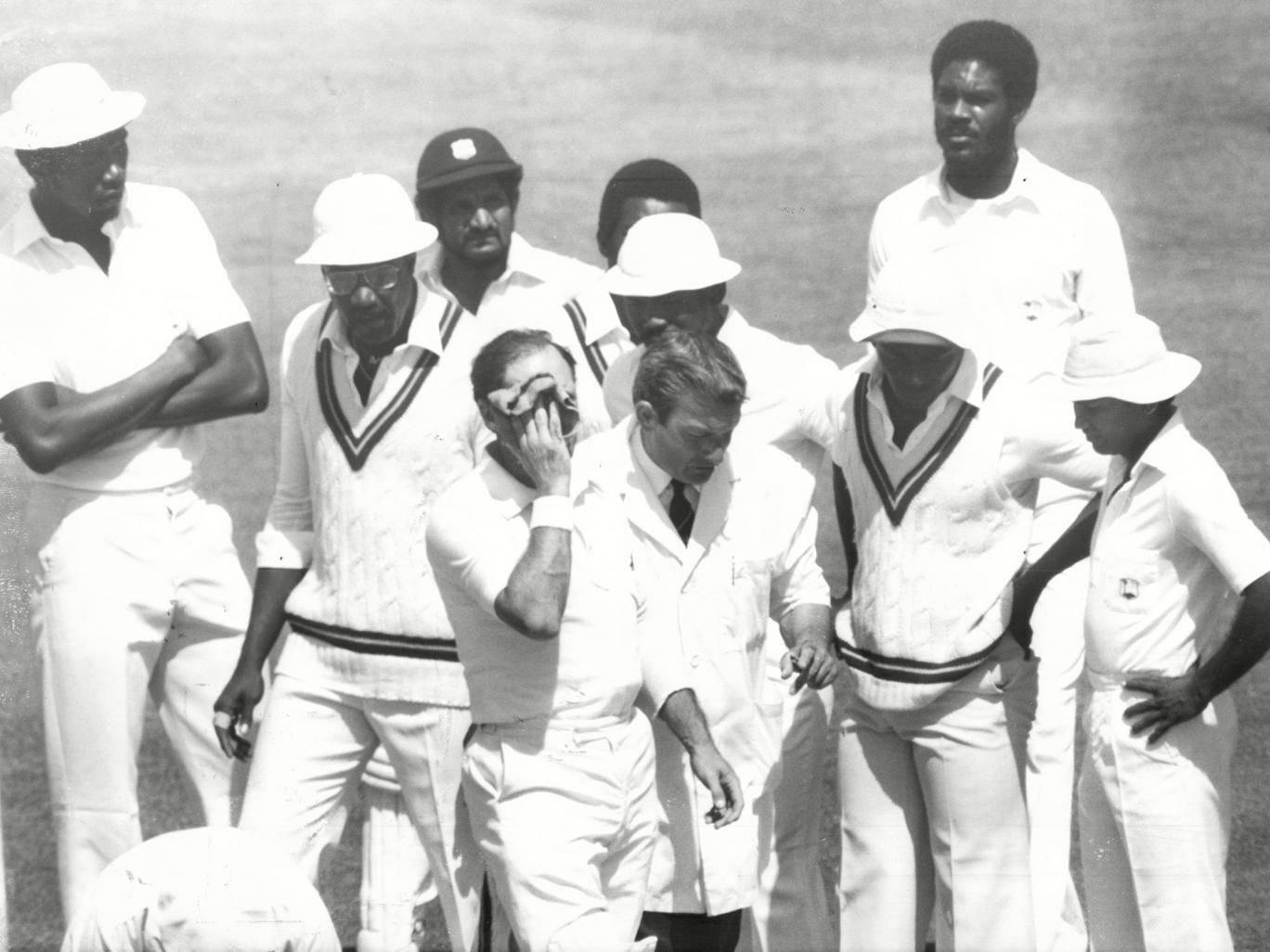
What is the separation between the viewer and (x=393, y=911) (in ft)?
16.2

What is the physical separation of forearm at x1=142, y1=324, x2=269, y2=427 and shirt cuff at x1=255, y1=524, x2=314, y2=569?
0.92 ft

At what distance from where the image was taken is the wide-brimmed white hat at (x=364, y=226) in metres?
4.66

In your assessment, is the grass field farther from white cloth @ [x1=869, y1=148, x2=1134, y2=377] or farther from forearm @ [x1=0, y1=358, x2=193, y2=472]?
white cloth @ [x1=869, y1=148, x2=1134, y2=377]

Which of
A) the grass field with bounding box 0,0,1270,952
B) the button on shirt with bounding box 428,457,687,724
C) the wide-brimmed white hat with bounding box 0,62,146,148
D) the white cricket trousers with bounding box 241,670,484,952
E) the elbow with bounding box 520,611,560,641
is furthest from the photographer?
the grass field with bounding box 0,0,1270,952

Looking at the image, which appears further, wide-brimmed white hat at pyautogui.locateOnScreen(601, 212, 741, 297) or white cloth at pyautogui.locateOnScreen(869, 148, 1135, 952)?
white cloth at pyautogui.locateOnScreen(869, 148, 1135, 952)

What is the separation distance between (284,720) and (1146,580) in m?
1.78

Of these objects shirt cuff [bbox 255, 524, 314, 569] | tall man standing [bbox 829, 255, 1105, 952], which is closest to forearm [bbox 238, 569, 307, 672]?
shirt cuff [bbox 255, 524, 314, 569]

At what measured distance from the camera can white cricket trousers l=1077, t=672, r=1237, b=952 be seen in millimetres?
4195

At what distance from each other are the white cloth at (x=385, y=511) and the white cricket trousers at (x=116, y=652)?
31 cm

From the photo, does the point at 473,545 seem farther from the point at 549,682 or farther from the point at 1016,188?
the point at 1016,188

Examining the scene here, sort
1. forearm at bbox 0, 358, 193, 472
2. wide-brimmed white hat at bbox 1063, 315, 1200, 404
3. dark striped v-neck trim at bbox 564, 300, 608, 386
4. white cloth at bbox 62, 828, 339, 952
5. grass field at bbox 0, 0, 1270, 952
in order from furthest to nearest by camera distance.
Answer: grass field at bbox 0, 0, 1270, 952
dark striped v-neck trim at bbox 564, 300, 608, 386
forearm at bbox 0, 358, 193, 472
wide-brimmed white hat at bbox 1063, 315, 1200, 404
white cloth at bbox 62, 828, 339, 952

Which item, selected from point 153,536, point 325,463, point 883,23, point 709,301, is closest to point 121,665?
point 153,536

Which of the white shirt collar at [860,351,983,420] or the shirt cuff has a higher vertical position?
the white shirt collar at [860,351,983,420]

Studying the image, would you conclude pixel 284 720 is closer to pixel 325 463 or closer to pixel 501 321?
pixel 325 463
